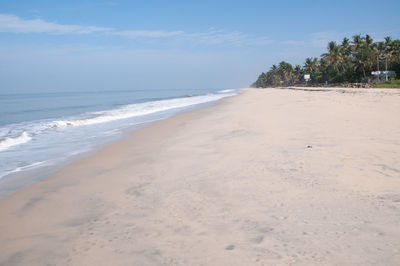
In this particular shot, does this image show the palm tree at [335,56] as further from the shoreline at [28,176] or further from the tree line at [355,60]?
the shoreline at [28,176]

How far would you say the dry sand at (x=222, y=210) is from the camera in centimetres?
290

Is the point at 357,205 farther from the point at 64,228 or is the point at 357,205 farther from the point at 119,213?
the point at 64,228

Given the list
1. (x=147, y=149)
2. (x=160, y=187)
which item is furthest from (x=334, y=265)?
(x=147, y=149)

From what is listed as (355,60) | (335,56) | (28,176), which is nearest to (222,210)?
(28,176)

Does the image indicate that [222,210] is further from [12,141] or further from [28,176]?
[12,141]

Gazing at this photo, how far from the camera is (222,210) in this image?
12.7ft

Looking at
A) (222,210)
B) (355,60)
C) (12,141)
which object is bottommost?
(222,210)

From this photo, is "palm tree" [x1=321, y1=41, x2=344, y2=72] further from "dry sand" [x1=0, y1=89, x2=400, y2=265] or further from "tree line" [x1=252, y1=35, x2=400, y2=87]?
"dry sand" [x1=0, y1=89, x2=400, y2=265]

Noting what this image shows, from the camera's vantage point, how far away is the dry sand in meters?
2.90

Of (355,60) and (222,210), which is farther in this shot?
(355,60)

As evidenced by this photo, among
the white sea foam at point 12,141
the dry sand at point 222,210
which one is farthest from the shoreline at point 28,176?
the white sea foam at point 12,141

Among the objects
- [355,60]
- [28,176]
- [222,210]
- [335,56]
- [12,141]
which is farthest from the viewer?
[335,56]

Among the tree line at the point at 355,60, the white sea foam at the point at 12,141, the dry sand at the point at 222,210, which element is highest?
the tree line at the point at 355,60

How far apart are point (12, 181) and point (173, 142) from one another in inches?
175
